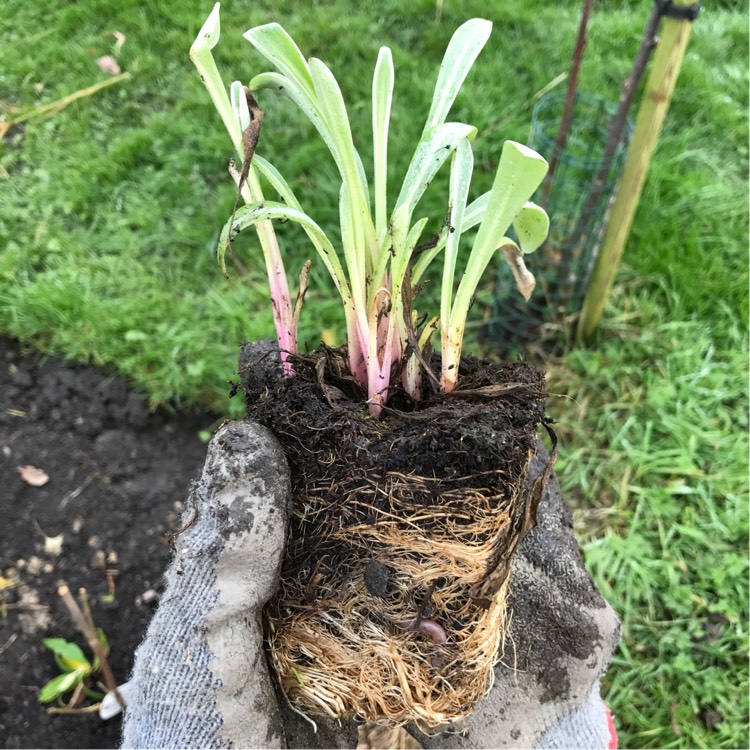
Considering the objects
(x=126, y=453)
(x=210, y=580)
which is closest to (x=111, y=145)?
(x=126, y=453)

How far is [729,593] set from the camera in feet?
5.58

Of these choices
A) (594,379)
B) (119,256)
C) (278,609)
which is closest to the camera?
(278,609)

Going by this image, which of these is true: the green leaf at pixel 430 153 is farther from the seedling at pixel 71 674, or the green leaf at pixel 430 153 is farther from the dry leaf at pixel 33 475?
the dry leaf at pixel 33 475

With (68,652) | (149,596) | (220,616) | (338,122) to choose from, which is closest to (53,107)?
(149,596)

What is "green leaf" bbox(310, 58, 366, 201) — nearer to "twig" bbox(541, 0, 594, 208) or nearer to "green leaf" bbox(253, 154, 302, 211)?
"green leaf" bbox(253, 154, 302, 211)

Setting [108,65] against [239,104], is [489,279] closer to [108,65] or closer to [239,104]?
[239,104]

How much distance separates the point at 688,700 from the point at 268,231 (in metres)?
1.55

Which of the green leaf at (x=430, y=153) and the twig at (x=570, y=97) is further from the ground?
the green leaf at (x=430, y=153)

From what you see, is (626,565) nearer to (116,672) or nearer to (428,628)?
(428,628)

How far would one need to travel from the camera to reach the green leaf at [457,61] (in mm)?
791

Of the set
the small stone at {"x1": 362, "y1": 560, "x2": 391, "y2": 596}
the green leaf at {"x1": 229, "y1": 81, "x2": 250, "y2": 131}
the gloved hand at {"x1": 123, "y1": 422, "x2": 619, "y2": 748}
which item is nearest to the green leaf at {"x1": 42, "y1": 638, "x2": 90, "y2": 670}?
the gloved hand at {"x1": 123, "y1": 422, "x2": 619, "y2": 748}

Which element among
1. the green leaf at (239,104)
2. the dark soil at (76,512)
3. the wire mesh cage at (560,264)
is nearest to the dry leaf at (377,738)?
the dark soil at (76,512)

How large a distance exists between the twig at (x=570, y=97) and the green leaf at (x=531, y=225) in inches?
35.4

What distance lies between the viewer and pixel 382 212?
0.86 meters
